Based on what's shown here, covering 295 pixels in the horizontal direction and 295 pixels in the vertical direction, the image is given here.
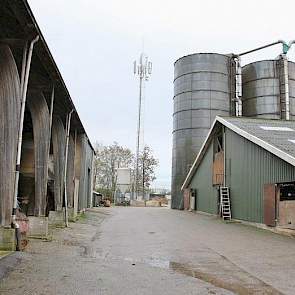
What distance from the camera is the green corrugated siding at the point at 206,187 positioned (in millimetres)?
29930

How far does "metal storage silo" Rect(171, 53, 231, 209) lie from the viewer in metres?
37.2

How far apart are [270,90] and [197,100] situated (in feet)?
20.0

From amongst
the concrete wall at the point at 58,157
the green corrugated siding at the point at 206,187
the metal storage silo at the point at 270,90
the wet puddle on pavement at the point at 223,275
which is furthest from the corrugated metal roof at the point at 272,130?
the metal storage silo at the point at 270,90

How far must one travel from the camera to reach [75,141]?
24.0 m

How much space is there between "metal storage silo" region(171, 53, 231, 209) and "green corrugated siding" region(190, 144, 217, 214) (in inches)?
142

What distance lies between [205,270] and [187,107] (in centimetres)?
2961

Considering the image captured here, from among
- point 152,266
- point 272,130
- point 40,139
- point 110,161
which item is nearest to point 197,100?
point 272,130

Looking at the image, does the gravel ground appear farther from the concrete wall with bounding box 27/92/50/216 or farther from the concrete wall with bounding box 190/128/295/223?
the concrete wall with bounding box 190/128/295/223

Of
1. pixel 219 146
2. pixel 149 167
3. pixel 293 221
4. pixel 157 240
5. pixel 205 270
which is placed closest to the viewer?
pixel 205 270

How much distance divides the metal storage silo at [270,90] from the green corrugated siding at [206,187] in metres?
6.98

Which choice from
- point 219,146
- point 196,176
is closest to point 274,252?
point 219,146

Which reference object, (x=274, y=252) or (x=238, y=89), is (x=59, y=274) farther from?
(x=238, y=89)

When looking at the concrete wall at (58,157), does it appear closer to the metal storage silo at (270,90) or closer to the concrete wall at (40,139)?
the concrete wall at (40,139)

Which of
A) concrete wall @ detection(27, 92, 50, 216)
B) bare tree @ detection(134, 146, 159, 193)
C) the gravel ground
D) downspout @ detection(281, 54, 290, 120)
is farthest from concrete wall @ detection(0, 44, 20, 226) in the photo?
bare tree @ detection(134, 146, 159, 193)
